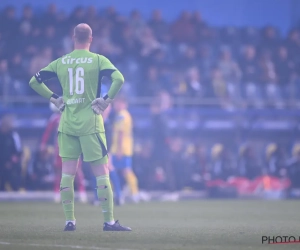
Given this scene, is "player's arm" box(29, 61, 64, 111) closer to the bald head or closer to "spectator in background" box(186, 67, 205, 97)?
the bald head

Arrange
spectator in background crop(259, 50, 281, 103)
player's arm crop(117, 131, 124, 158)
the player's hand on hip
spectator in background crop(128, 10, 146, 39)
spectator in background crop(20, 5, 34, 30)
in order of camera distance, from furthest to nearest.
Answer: spectator in background crop(128, 10, 146, 39) → spectator in background crop(259, 50, 281, 103) → spectator in background crop(20, 5, 34, 30) → player's arm crop(117, 131, 124, 158) → the player's hand on hip

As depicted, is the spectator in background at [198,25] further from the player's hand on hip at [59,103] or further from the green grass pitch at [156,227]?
the player's hand on hip at [59,103]

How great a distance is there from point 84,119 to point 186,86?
11168mm

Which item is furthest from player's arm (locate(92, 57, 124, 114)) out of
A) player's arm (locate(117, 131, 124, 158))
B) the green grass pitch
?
player's arm (locate(117, 131, 124, 158))

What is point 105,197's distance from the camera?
846cm

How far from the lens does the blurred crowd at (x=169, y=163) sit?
1662 cm

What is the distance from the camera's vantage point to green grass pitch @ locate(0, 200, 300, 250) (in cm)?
699

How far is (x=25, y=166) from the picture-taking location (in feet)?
56.4

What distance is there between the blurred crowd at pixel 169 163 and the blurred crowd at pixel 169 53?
1504 mm

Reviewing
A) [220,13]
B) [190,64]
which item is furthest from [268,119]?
[220,13]

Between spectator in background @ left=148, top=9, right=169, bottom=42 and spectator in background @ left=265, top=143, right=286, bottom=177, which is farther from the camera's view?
spectator in background @ left=148, top=9, right=169, bottom=42

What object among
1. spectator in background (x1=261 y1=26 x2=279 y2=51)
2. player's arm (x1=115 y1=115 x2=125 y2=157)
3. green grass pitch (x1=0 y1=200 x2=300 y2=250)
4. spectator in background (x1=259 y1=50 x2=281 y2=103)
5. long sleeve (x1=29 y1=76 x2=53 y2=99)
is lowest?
green grass pitch (x1=0 y1=200 x2=300 y2=250)

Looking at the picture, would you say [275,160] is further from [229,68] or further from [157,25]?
[157,25]

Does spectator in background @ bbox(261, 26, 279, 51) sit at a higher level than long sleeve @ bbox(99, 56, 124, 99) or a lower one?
higher
